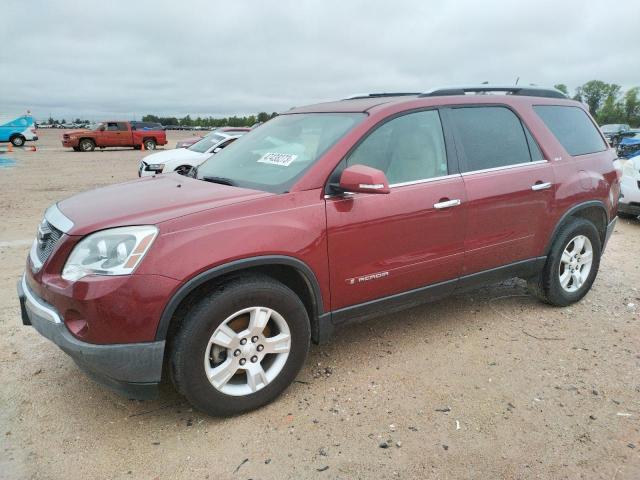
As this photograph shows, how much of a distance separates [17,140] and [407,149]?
102 feet

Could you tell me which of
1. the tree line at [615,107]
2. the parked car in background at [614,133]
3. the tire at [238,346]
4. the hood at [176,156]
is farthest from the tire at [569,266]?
the tree line at [615,107]

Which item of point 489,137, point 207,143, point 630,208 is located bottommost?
point 630,208

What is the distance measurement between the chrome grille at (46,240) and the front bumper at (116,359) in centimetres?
29

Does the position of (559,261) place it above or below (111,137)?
below

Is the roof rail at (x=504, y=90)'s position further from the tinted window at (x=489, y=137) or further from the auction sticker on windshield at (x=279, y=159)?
the auction sticker on windshield at (x=279, y=159)

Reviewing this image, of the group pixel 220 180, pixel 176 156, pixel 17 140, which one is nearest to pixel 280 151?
pixel 220 180

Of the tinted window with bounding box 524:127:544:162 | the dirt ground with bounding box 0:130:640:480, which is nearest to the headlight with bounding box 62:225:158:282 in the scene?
the dirt ground with bounding box 0:130:640:480

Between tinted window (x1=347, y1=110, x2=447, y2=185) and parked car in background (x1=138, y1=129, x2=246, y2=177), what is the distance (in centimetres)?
774

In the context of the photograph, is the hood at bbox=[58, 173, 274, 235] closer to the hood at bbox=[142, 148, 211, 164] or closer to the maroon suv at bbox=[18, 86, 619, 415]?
the maroon suv at bbox=[18, 86, 619, 415]

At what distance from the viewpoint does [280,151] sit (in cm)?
347

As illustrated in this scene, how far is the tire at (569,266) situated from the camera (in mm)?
4223

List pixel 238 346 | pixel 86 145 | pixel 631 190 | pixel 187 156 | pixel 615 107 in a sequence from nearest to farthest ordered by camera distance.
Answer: pixel 238 346 → pixel 631 190 → pixel 187 156 → pixel 86 145 → pixel 615 107

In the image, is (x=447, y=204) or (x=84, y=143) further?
(x=84, y=143)

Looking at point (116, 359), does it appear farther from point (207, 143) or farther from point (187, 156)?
point (207, 143)
